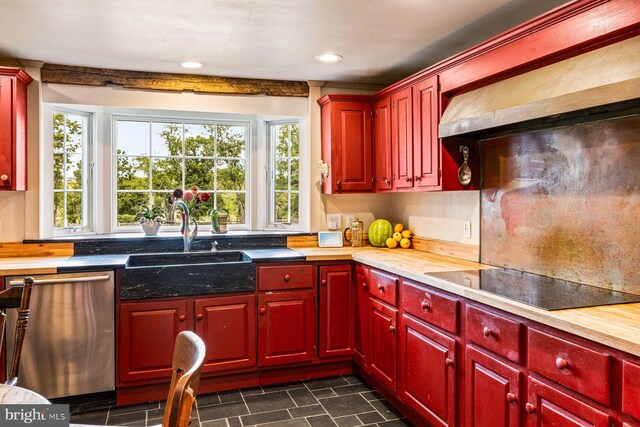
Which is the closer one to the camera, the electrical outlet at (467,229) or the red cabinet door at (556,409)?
the red cabinet door at (556,409)

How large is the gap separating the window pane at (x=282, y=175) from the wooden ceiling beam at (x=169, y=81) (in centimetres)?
63

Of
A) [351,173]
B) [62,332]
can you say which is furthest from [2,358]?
[351,173]

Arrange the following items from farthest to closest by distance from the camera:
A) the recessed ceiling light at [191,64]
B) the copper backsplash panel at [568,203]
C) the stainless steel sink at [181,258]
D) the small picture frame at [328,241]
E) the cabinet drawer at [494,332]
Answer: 1. the small picture frame at [328,241]
2. the stainless steel sink at [181,258]
3. the recessed ceiling light at [191,64]
4. the copper backsplash panel at [568,203]
5. the cabinet drawer at [494,332]

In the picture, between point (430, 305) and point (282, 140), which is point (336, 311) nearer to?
point (430, 305)

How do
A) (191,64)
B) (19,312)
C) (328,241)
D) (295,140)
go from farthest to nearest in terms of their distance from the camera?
(295,140) → (328,241) → (191,64) → (19,312)

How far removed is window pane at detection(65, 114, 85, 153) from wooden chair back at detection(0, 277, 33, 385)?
2117 millimetres

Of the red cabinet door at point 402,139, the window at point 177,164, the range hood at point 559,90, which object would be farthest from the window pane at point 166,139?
the range hood at point 559,90

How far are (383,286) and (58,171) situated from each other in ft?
8.62

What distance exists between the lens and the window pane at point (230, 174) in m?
4.09

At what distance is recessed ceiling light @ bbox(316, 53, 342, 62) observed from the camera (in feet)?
10.4

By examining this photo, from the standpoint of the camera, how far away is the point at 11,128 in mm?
3041

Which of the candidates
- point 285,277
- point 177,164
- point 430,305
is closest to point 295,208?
point 285,277

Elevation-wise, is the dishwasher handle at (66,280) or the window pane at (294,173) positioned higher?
the window pane at (294,173)

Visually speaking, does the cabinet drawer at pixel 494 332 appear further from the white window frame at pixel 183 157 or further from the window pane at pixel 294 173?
the white window frame at pixel 183 157
